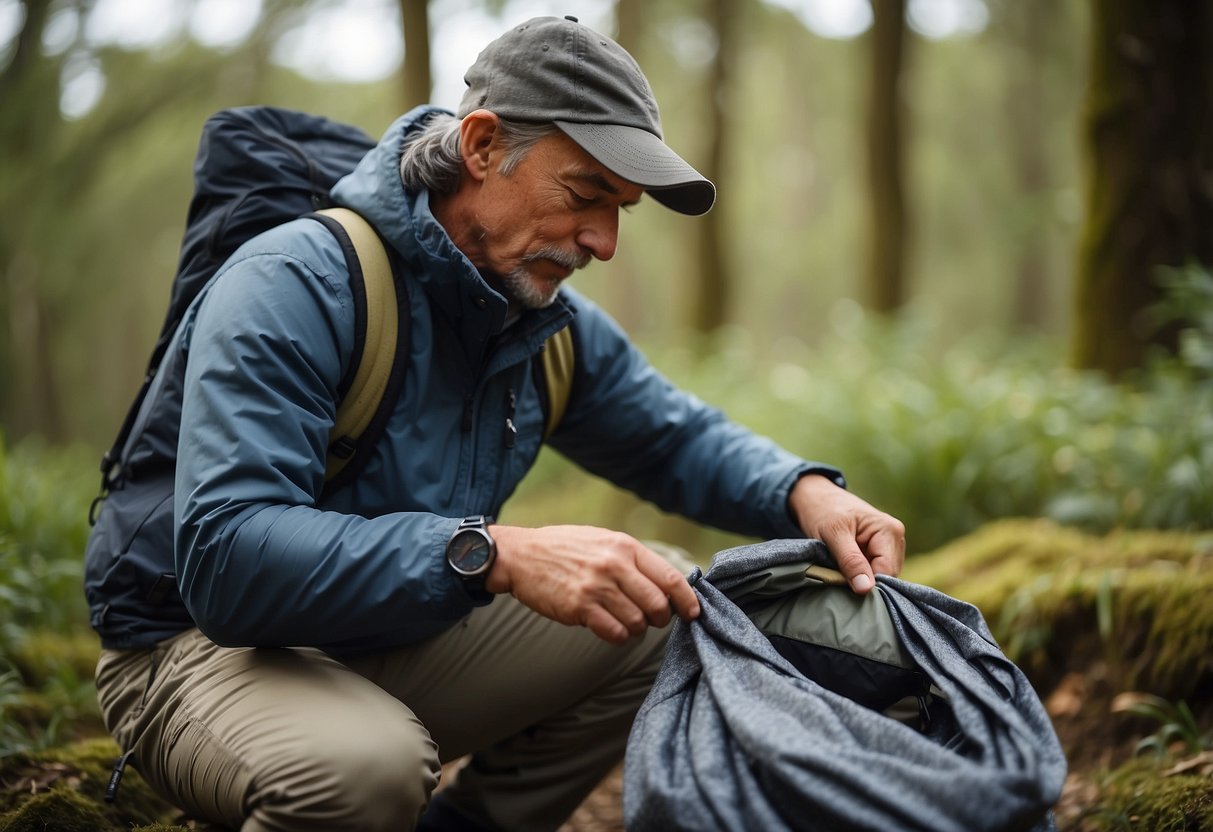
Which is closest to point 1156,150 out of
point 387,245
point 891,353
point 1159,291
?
point 1159,291

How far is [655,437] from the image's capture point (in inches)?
98.6

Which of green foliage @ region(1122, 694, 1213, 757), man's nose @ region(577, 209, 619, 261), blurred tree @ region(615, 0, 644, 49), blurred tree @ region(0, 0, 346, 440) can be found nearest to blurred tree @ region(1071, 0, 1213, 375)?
green foliage @ region(1122, 694, 1213, 757)

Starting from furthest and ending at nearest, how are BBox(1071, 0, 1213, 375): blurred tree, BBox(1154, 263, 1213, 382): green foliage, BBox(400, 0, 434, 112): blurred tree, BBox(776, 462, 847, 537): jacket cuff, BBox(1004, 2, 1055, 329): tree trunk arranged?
BBox(1004, 2, 1055, 329): tree trunk → BBox(400, 0, 434, 112): blurred tree → BBox(1071, 0, 1213, 375): blurred tree → BBox(1154, 263, 1213, 382): green foliage → BBox(776, 462, 847, 537): jacket cuff

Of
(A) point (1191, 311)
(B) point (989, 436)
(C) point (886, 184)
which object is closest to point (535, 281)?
(B) point (989, 436)

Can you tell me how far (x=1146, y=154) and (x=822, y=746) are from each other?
4.69 meters

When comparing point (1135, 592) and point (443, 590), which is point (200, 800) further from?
point (1135, 592)

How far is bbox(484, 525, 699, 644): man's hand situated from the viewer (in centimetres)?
155

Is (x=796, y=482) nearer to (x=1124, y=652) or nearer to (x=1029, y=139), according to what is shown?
(x=1124, y=652)

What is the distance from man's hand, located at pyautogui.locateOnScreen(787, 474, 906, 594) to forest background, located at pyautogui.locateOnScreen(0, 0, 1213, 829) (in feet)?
4.07

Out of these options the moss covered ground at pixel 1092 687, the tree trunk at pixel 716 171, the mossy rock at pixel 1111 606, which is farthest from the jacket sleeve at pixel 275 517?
the tree trunk at pixel 716 171

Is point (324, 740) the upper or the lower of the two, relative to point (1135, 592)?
upper

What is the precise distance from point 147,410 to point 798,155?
61.2ft

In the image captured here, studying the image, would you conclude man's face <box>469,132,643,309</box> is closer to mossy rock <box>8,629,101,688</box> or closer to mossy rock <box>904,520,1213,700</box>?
mossy rock <box>904,520,1213,700</box>

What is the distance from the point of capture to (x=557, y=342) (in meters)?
2.35
